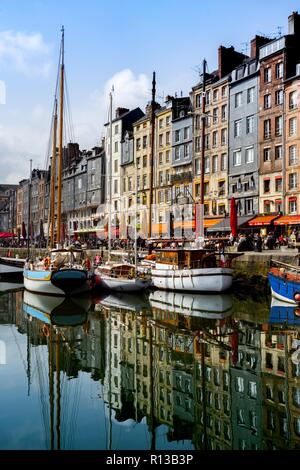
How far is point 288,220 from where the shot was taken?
108 ft

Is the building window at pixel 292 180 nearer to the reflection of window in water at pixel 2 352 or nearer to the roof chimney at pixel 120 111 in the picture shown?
the reflection of window in water at pixel 2 352

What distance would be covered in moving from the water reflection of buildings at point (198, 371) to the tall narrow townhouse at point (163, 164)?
104 ft

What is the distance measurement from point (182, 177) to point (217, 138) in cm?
598

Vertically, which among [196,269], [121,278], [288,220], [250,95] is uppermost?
[250,95]

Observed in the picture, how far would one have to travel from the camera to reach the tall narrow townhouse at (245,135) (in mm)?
39500

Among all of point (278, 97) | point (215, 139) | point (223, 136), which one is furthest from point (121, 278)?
point (215, 139)

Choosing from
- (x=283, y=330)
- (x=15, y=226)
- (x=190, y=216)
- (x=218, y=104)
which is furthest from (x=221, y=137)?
(x=15, y=226)

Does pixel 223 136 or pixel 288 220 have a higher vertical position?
pixel 223 136

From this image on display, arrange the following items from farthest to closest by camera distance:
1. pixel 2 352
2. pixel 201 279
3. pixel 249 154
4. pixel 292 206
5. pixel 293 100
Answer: pixel 249 154
pixel 293 100
pixel 292 206
pixel 201 279
pixel 2 352

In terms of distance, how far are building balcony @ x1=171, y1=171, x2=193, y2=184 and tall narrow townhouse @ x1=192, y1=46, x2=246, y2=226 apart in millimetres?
808

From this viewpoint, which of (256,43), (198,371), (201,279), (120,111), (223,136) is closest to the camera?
(198,371)

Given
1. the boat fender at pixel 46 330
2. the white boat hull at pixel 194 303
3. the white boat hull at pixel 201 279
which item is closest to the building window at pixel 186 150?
the white boat hull at pixel 201 279

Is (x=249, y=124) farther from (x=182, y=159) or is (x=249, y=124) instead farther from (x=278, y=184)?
(x=182, y=159)

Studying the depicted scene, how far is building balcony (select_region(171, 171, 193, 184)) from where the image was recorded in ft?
155
